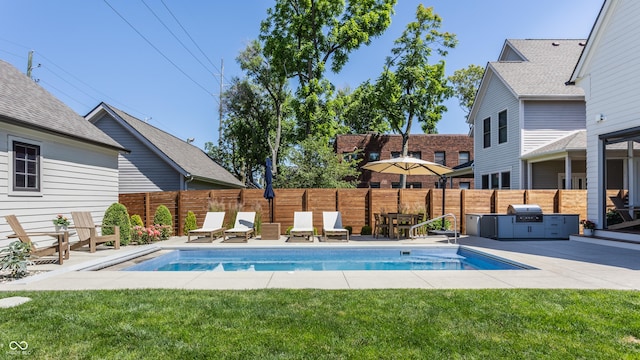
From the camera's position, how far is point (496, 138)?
17.1 metres

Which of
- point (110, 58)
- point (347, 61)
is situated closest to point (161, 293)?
point (110, 58)

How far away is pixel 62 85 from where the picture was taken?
25781 mm

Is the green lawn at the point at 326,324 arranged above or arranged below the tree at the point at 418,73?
below

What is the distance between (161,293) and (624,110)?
11666 mm

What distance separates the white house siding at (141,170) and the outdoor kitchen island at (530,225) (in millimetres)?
12706

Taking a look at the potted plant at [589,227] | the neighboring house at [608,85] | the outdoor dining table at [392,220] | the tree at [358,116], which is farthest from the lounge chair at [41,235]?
the tree at [358,116]

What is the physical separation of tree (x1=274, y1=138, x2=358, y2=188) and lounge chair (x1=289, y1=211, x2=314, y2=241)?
3.62m

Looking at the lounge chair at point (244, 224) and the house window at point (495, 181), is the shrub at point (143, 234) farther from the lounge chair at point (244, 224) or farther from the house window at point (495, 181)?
the house window at point (495, 181)

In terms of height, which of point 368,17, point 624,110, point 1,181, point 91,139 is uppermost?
point 368,17

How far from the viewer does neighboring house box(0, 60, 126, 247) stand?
795 centimetres

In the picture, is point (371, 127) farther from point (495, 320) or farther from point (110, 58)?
point (495, 320)

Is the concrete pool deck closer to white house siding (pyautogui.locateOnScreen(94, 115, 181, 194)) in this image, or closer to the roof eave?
the roof eave

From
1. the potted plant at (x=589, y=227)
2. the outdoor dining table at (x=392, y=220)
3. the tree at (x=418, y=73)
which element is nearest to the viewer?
the potted plant at (x=589, y=227)

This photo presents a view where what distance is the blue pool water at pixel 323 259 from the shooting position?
8.14m
